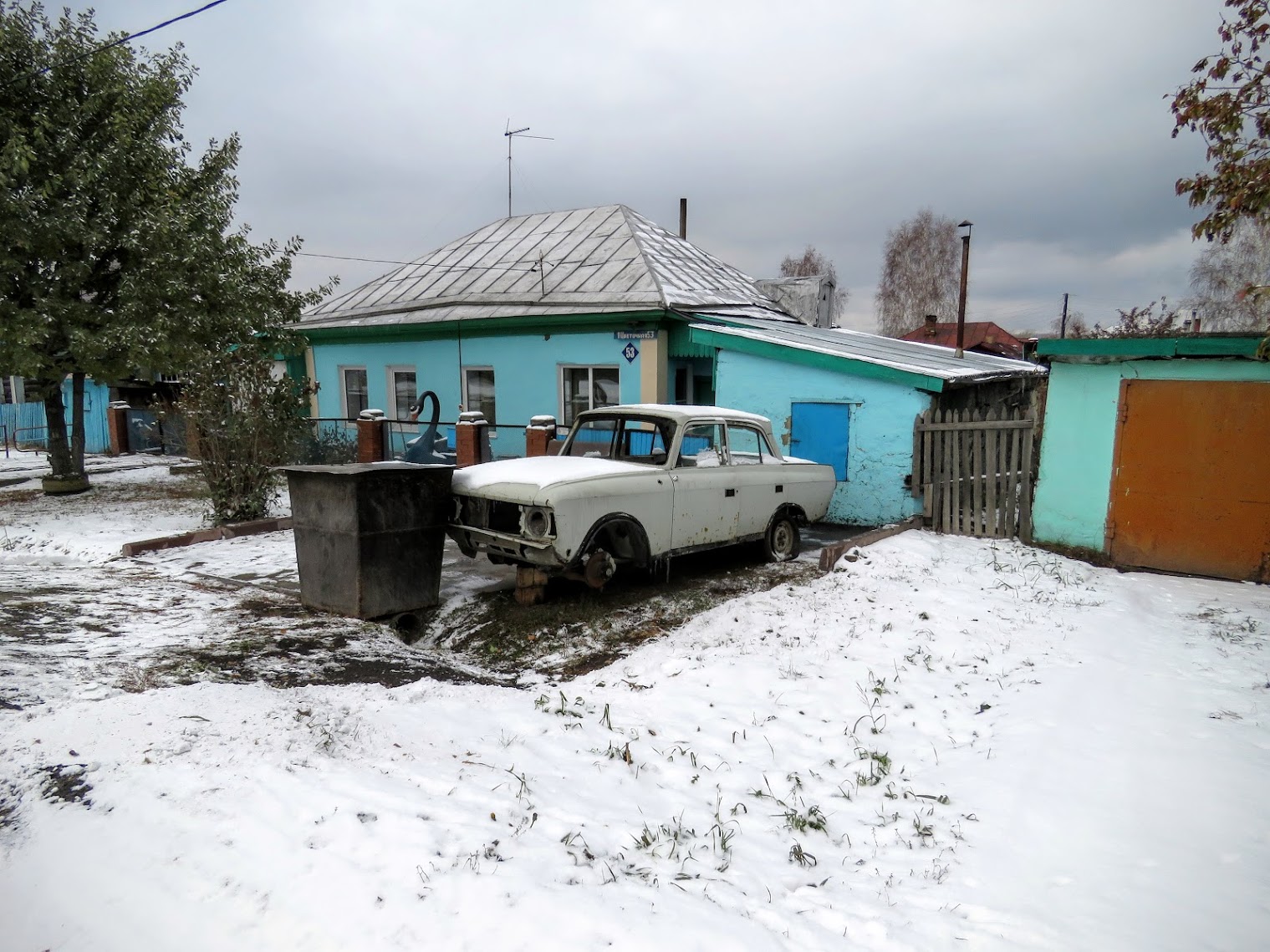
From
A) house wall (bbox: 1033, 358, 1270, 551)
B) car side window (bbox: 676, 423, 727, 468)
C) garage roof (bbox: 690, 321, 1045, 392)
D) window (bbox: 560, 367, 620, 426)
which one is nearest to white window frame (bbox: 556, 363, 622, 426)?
window (bbox: 560, 367, 620, 426)

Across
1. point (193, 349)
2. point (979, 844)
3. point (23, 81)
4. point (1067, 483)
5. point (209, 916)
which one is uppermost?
point (23, 81)

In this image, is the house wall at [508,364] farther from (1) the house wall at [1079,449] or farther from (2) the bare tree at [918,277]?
(2) the bare tree at [918,277]

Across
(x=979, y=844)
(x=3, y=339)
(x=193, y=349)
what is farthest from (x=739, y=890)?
(x=3, y=339)

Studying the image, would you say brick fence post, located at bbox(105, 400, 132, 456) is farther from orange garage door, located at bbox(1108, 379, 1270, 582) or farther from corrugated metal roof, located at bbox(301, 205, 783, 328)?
orange garage door, located at bbox(1108, 379, 1270, 582)

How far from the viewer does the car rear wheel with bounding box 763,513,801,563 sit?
7777 mm

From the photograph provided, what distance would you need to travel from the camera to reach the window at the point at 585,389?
13.9 m

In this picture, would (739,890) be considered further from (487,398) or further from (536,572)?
(487,398)

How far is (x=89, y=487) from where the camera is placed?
40.4 feet

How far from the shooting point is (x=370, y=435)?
14.8m

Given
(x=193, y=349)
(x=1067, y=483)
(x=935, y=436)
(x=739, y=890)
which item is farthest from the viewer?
(x=193, y=349)

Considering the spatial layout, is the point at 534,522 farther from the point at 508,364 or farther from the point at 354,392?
the point at 354,392

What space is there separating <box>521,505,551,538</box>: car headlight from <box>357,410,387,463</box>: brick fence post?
32.6ft

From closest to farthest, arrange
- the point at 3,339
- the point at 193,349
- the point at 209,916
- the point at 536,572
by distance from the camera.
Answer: the point at 209,916, the point at 536,572, the point at 3,339, the point at 193,349

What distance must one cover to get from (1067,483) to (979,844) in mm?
5976
